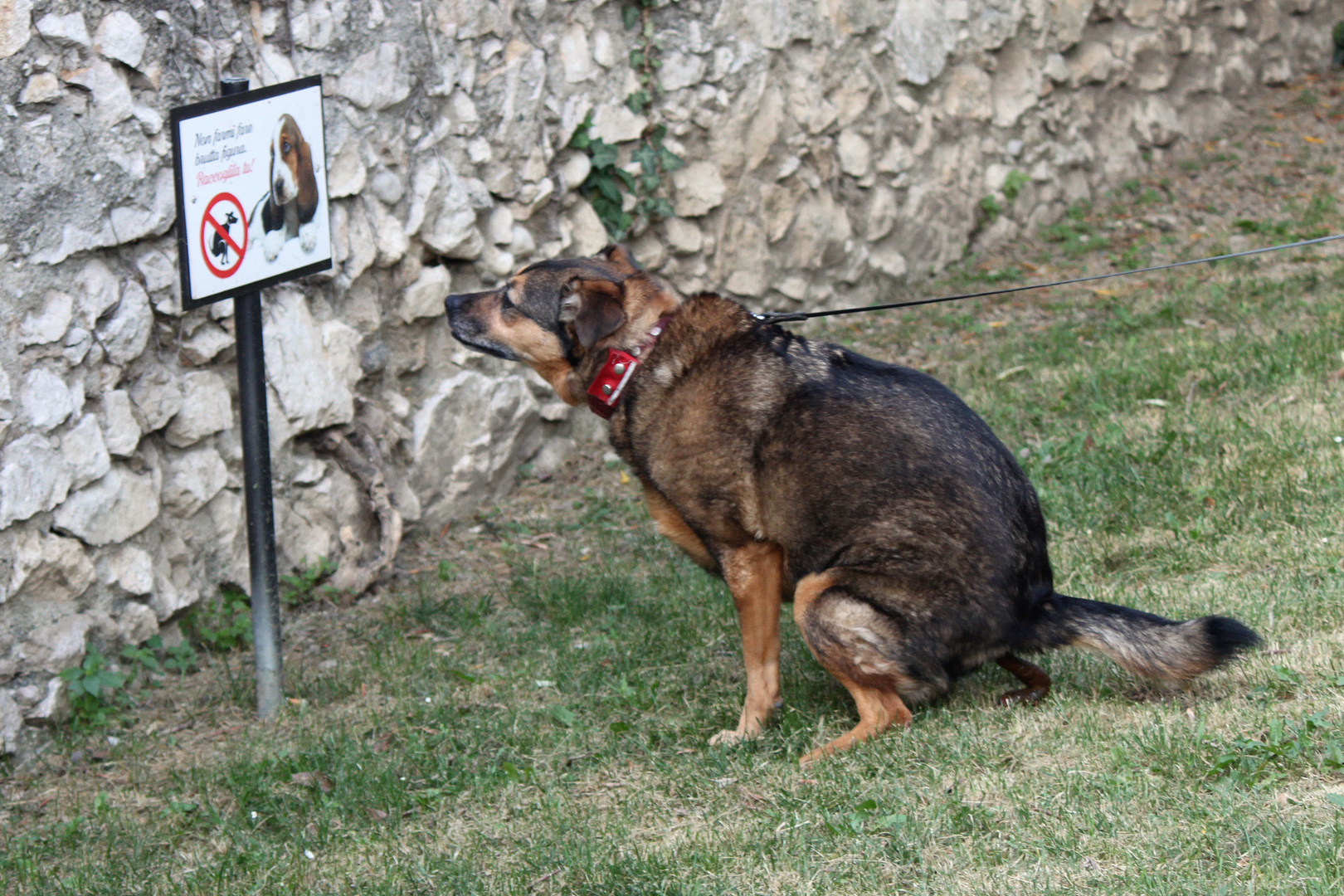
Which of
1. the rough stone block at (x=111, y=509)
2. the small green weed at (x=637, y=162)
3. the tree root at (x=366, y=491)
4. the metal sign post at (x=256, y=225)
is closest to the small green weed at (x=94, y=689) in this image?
the rough stone block at (x=111, y=509)

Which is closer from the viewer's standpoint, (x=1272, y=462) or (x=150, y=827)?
(x=150, y=827)

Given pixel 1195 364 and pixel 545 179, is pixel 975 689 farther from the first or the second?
pixel 545 179

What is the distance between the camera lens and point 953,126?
375 inches

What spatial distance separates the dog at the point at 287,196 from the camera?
4875mm

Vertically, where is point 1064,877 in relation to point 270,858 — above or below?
above

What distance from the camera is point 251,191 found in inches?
189

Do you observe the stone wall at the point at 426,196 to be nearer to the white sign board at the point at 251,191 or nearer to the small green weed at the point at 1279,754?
the white sign board at the point at 251,191

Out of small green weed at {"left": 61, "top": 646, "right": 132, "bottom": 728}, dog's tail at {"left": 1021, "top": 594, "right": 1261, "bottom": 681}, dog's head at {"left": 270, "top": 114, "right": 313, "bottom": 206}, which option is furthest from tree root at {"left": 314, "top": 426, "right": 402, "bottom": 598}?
dog's tail at {"left": 1021, "top": 594, "right": 1261, "bottom": 681}

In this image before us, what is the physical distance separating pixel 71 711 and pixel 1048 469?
15.3 feet

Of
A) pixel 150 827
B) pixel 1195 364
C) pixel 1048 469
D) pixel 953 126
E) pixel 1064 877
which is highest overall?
pixel 953 126

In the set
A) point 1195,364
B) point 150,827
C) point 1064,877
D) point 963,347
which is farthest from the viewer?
point 963,347

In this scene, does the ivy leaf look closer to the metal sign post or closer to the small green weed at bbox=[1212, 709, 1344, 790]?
the metal sign post

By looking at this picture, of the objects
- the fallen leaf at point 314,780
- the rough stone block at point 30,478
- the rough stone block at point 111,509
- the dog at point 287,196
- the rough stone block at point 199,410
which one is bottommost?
the fallen leaf at point 314,780

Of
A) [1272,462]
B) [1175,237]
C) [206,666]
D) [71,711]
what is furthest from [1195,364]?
[71,711]
